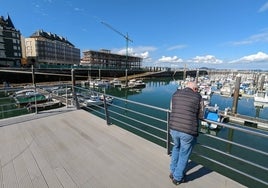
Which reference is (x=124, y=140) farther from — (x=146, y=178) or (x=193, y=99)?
(x=193, y=99)

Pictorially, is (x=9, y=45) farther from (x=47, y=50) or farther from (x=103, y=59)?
(x=103, y=59)

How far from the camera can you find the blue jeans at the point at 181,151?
1.97m

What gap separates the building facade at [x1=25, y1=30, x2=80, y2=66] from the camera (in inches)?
2375

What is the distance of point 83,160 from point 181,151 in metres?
1.65

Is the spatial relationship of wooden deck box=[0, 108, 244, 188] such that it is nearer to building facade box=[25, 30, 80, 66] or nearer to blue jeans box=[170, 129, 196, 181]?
blue jeans box=[170, 129, 196, 181]

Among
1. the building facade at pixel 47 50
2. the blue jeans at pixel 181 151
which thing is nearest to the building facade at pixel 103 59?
the building facade at pixel 47 50

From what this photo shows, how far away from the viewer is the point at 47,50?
63500 mm

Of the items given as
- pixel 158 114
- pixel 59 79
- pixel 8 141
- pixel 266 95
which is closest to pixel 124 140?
pixel 8 141

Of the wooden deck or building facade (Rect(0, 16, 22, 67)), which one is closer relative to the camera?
the wooden deck

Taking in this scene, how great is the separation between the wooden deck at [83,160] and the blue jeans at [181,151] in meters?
0.19

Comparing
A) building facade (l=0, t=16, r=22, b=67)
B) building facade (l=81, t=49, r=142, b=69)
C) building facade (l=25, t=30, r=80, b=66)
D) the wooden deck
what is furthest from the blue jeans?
building facade (l=25, t=30, r=80, b=66)

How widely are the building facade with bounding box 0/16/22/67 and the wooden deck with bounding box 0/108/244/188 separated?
50074 millimetres

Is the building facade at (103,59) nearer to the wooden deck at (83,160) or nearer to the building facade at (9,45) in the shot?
the building facade at (9,45)

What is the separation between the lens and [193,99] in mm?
1920
